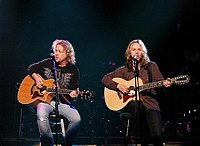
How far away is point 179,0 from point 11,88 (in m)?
4.72

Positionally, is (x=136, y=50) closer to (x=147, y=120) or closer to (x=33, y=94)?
(x=147, y=120)

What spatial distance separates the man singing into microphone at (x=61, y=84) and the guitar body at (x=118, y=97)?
58 cm

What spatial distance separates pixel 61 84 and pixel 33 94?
0.50 metres

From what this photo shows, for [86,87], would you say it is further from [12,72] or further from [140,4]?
[140,4]

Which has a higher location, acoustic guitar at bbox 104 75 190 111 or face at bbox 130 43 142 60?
face at bbox 130 43 142 60

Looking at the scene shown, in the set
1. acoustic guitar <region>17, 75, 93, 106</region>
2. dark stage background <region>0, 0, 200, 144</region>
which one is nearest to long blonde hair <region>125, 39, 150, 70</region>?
acoustic guitar <region>17, 75, 93, 106</region>

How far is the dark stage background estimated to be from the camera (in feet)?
24.7

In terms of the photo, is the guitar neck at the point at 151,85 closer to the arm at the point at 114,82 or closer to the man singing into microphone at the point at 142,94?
the man singing into microphone at the point at 142,94

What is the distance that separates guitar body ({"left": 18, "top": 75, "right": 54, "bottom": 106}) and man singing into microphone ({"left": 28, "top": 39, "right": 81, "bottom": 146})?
0.08m

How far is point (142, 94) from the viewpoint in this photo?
17.3 feet

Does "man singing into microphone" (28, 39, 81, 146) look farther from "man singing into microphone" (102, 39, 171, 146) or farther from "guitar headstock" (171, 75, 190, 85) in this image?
"guitar headstock" (171, 75, 190, 85)

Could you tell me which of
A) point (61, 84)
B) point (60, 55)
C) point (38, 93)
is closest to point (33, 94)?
point (38, 93)

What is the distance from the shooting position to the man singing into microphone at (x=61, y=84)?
4.99 meters

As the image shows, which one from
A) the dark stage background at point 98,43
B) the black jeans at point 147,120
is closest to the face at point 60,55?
the black jeans at point 147,120
